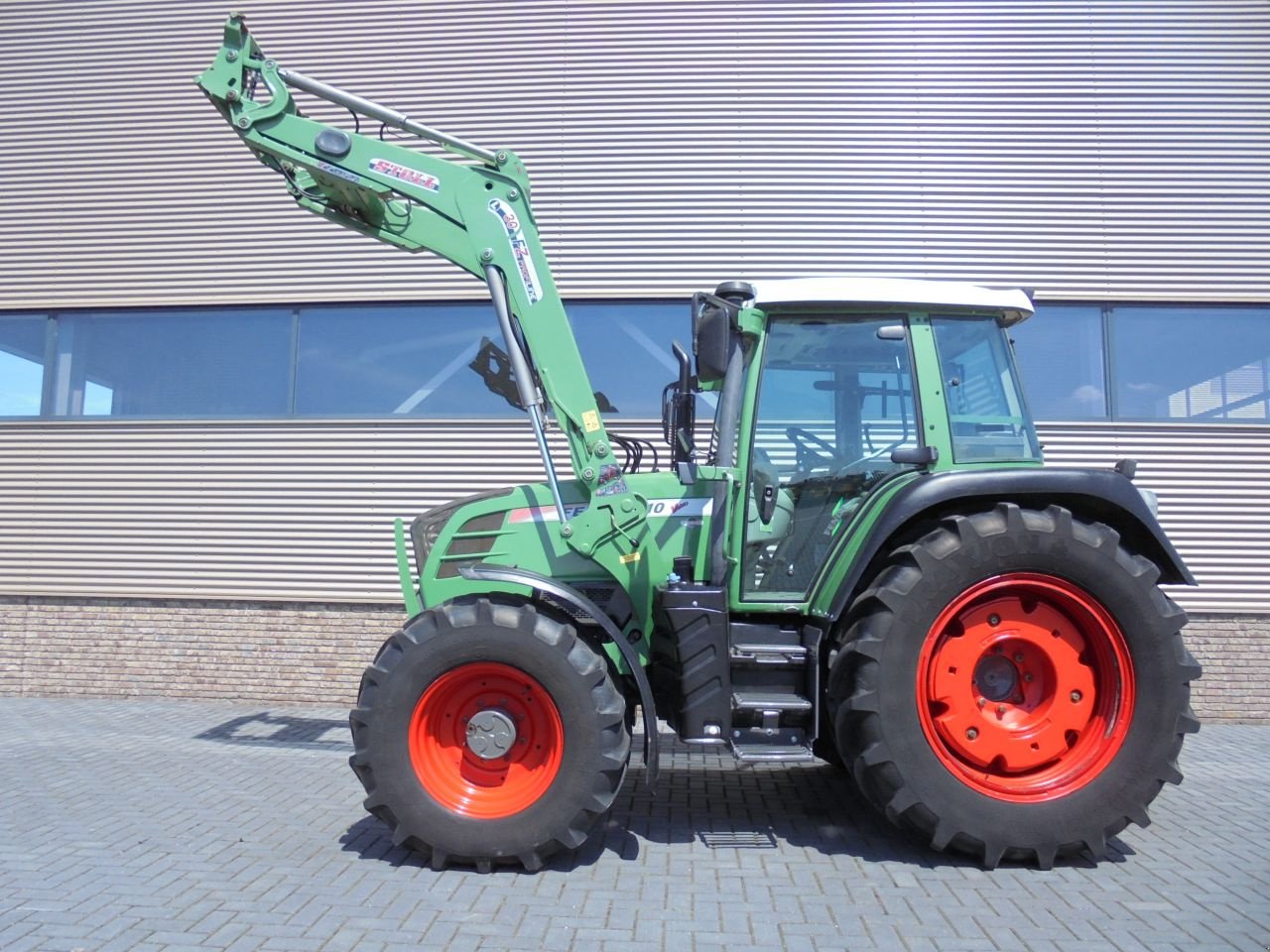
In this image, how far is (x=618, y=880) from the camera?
363cm

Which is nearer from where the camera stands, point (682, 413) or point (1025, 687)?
point (1025, 687)

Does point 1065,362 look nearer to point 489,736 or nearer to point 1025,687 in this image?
point 1025,687

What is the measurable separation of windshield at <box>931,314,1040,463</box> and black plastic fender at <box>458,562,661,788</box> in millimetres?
1962

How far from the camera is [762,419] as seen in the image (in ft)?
13.9

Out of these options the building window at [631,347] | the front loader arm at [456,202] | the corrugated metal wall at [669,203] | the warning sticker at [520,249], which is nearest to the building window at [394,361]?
the corrugated metal wall at [669,203]

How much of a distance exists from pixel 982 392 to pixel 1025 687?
4.84 feet

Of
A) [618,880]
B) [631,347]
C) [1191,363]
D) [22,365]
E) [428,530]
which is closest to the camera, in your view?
[618,880]

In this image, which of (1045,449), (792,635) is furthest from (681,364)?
(1045,449)

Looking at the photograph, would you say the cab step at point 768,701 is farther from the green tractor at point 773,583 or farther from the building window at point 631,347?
the building window at point 631,347

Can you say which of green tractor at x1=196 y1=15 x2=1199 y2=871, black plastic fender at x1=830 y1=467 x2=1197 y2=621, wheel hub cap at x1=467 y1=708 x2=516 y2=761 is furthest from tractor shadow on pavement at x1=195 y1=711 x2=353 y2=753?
black plastic fender at x1=830 y1=467 x2=1197 y2=621

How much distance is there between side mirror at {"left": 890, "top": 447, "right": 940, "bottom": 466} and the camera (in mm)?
4125

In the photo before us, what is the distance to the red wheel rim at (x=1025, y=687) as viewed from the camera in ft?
12.5

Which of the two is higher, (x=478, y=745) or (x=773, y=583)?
(x=773, y=583)

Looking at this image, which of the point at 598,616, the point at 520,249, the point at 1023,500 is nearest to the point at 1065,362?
the point at 1023,500
